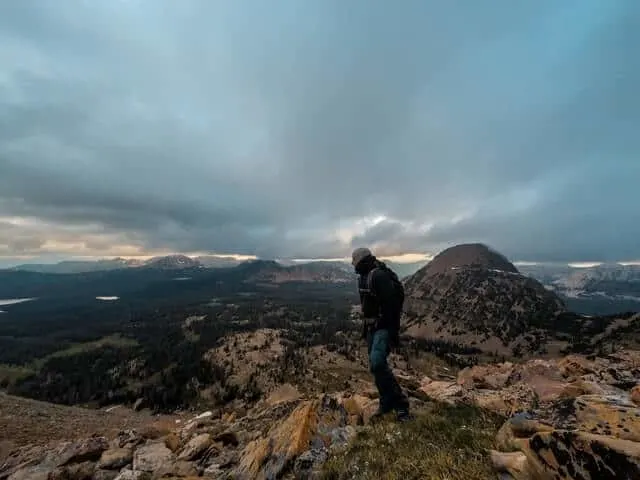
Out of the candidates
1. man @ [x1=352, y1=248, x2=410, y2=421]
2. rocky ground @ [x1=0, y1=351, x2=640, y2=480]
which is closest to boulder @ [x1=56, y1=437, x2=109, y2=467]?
rocky ground @ [x1=0, y1=351, x2=640, y2=480]

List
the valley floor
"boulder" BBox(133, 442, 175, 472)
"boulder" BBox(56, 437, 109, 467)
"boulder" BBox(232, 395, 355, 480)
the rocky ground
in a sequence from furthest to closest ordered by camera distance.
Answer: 1. the valley floor
2. "boulder" BBox(56, 437, 109, 467)
3. "boulder" BBox(133, 442, 175, 472)
4. "boulder" BBox(232, 395, 355, 480)
5. the rocky ground

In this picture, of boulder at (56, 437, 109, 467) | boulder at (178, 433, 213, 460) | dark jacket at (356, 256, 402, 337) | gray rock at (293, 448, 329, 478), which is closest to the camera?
gray rock at (293, 448, 329, 478)

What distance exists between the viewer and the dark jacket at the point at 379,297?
10094mm

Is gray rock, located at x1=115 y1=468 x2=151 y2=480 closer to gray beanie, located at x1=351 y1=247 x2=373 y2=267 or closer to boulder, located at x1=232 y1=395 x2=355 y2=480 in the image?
boulder, located at x1=232 y1=395 x2=355 y2=480

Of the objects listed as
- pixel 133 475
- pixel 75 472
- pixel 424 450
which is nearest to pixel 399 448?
pixel 424 450

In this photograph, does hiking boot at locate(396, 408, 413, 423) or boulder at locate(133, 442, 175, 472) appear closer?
hiking boot at locate(396, 408, 413, 423)

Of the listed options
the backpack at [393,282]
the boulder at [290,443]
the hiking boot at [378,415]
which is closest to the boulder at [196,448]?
the boulder at [290,443]

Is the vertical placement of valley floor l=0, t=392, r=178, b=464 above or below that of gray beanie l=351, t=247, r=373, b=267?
below

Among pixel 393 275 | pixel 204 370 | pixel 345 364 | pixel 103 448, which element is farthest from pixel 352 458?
pixel 204 370

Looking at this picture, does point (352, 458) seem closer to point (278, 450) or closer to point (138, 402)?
point (278, 450)

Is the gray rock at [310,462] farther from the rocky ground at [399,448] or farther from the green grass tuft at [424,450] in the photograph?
the green grass tuft at [424,450]

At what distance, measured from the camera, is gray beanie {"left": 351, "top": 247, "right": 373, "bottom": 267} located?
10.6 m

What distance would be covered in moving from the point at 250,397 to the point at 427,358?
91195mm

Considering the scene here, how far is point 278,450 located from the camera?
9320 millimetres
